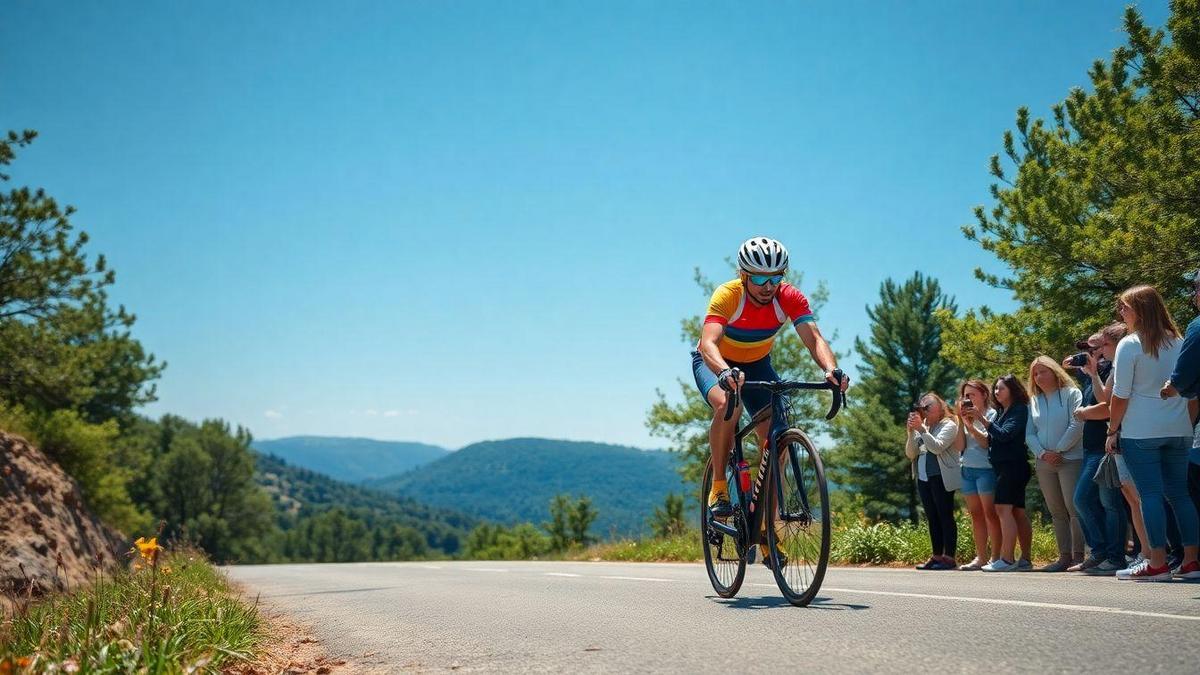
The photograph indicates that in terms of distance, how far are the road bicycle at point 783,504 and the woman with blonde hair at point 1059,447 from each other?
409 cm

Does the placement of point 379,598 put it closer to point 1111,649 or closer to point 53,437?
point 1111,649

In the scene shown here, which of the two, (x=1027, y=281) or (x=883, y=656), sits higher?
(x=1027, y=281)

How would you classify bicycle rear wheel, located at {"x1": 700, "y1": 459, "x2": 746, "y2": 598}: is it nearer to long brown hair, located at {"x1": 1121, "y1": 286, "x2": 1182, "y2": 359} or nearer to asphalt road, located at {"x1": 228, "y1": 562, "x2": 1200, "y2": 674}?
asphalt road, located at {"x1": 228, "y1": 562, "x2": 1200, "y2": 674}

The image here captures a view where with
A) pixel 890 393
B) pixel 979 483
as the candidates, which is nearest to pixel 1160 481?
pixel 979 483

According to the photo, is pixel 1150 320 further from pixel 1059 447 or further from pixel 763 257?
pixel 763 257

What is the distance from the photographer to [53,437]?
23.6 meters

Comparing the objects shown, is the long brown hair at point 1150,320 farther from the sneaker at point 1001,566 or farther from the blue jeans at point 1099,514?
the sneaker at point 1001,566

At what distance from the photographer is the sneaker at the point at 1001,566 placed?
917cm

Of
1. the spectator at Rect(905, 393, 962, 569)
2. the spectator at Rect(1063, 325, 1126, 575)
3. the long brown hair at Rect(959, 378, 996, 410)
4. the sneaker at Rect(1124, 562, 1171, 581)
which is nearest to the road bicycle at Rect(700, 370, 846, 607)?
the sneaker at Rect(1124, 562, 1171, 581)

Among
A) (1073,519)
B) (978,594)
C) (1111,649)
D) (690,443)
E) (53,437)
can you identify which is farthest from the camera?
(690,443)

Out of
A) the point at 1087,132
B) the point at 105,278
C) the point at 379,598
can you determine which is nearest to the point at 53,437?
the point at 105,278

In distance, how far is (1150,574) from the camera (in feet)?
22.7

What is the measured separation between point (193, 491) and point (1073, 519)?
80.0 m

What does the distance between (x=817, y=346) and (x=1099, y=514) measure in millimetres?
4084
